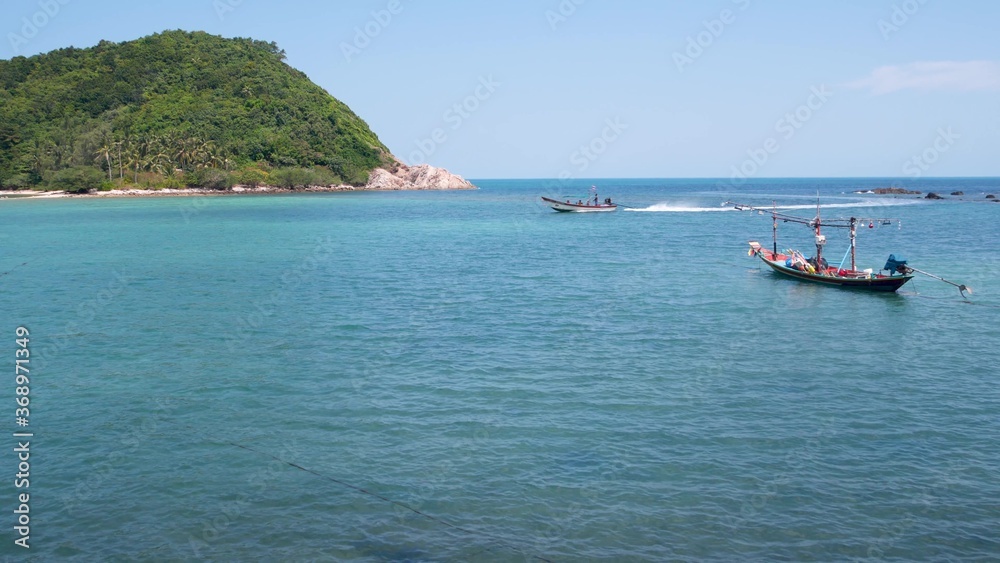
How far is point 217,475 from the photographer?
53.5 feet

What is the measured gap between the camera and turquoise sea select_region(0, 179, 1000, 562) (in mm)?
13977

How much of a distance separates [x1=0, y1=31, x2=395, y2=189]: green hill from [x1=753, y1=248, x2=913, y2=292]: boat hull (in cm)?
12604

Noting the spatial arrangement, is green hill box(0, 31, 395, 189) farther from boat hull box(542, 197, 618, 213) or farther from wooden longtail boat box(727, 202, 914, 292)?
wooden longtail boat box(727, 202, 914, 292)

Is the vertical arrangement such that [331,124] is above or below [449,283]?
above

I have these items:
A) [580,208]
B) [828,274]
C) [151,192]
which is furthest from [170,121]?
[828,274]

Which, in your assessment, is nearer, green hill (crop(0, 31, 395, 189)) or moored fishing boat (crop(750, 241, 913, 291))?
moored fishing boat (crop(750, 241, 913, 291))

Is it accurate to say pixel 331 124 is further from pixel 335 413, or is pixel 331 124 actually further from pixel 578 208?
pixel 335 413

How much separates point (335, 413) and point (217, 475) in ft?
13.4

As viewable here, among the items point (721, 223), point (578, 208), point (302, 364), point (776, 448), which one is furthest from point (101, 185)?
point (776, 448)

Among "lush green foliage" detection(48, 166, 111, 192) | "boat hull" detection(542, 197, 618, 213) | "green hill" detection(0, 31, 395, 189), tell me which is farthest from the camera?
"green hill" detection(0, 31, 395, 189)

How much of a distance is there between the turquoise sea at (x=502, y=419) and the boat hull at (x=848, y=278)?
2.62ft

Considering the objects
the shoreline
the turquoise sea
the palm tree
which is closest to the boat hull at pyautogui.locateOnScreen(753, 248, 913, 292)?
the turquoise sea

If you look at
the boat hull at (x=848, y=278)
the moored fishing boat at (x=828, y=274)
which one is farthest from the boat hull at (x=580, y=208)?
the boat hull at (x=848, y=278)

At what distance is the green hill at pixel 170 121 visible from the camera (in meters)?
142
